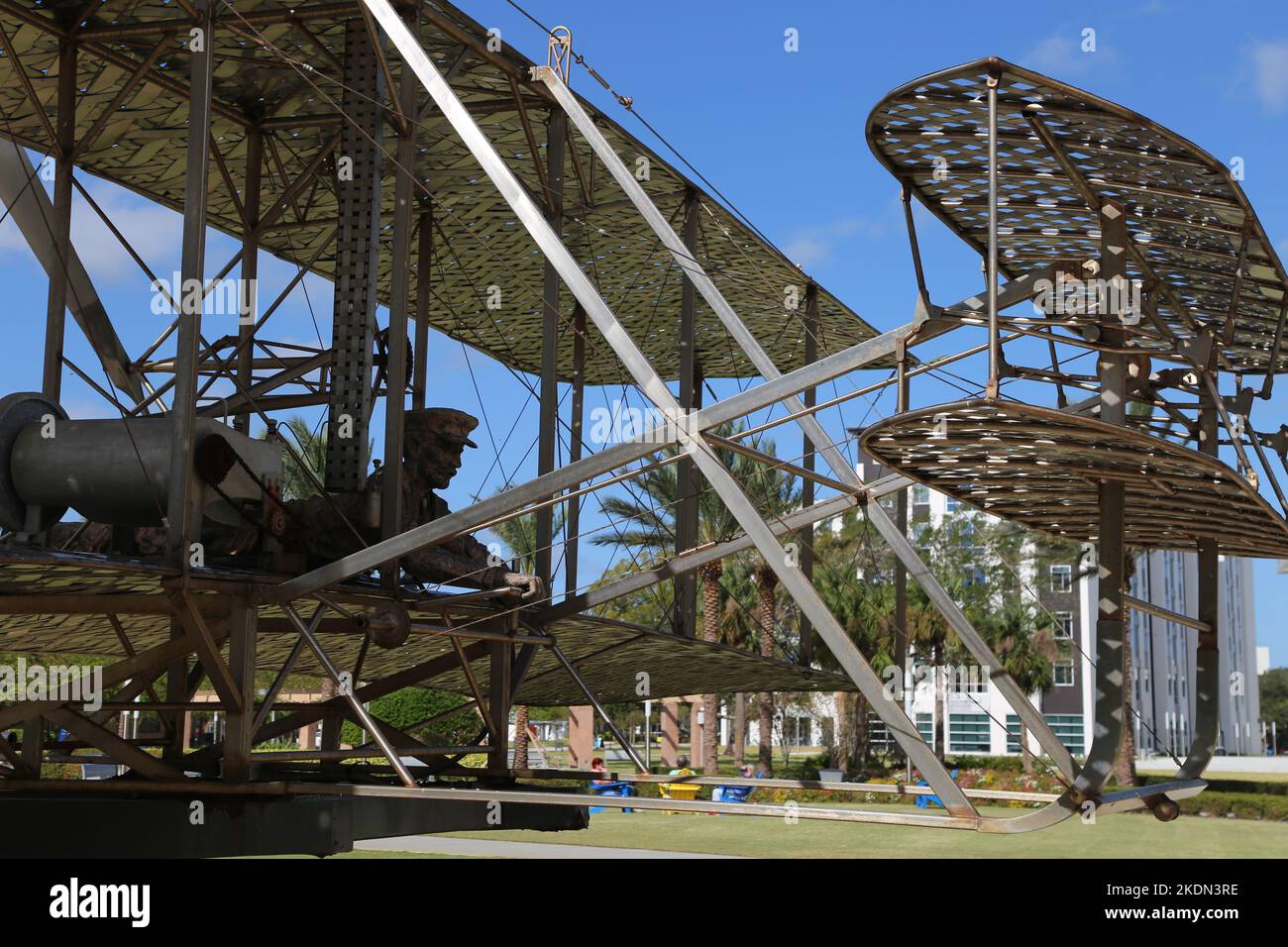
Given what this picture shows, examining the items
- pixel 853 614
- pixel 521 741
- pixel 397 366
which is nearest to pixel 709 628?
pixel 853 614

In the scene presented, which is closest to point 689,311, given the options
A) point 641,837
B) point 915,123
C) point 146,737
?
point 146,737

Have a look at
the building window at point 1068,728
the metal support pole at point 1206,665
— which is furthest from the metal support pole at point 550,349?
the building window at point 1068,728

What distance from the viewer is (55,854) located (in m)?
12.9

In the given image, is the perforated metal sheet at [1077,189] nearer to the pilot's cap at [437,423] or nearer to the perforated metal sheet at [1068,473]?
the perforated metal sheet at [1068,473]

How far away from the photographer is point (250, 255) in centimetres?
1920

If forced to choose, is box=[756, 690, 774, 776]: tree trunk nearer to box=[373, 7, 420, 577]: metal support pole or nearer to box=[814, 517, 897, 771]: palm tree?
box=[814, 517, 897, 771]: palm tree

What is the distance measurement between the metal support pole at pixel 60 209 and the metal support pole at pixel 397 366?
13.6 feet

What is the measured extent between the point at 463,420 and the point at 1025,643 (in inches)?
2040

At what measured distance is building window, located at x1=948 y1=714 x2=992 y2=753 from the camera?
85562 millimetres

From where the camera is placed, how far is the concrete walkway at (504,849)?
33094mm

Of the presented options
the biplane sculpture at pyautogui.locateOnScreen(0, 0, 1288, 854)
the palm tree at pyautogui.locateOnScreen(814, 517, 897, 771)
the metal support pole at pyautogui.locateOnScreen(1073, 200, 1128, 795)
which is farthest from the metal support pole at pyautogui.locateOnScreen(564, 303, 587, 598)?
the palm tree at pyautogui.locateOnScreen(814, 517, 897, 771)

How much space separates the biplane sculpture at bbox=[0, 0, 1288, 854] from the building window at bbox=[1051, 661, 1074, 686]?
59122 millimetres

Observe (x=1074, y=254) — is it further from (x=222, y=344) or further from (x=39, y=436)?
(x=222, y=344)
